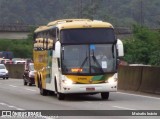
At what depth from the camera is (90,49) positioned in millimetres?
24125

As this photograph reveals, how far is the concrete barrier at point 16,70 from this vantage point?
60.5 meters

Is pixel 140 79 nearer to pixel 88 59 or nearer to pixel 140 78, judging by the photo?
pixel 140 78

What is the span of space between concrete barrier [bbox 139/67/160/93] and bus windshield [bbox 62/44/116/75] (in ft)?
15.5

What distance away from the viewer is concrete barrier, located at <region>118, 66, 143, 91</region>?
30.8m

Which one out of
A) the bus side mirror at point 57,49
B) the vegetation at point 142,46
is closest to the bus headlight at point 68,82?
the bus side mirror at point 57,49

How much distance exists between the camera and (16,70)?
6247cm

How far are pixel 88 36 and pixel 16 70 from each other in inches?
1524

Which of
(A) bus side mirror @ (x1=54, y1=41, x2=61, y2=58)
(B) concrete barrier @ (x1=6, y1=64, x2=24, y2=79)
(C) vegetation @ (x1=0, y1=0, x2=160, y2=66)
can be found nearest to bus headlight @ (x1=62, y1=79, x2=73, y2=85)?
(A) bus side mirror @ (x1=54, y1=41, x2=61, y2=58)

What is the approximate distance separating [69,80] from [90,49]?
5.01 ft

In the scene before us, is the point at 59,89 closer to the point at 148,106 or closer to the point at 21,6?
the point at 148,106

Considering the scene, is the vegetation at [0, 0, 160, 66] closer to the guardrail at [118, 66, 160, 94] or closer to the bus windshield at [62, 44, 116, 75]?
the guardrail at [118, 66, 160, 94]

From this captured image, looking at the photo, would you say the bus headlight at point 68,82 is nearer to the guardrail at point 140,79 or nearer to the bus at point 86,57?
the bus at point 86,57

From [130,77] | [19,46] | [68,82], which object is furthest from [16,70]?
[19,46]

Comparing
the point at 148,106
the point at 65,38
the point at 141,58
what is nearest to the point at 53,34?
the point at 65,38
